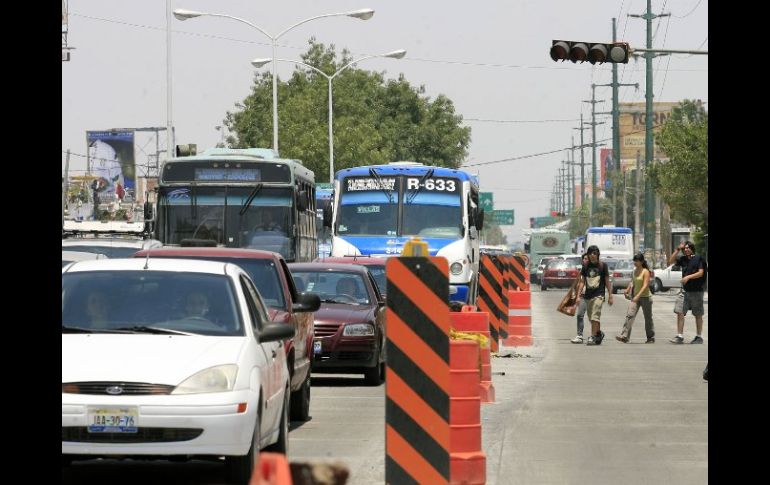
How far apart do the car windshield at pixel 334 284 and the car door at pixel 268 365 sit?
8.29 m

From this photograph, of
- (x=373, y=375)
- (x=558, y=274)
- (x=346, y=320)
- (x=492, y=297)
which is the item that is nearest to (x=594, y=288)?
(x=492, y=297)

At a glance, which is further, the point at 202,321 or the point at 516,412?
the point at 516,412

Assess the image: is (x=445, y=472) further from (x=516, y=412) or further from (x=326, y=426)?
(x=516, y=412)

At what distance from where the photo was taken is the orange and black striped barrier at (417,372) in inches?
356

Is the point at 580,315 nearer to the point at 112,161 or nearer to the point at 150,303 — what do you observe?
the point at 150,303

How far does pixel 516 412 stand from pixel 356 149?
5609cm

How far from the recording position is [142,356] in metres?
10.5

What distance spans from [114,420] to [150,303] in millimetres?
1540

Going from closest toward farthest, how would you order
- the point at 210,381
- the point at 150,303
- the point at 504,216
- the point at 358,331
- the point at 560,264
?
the point at 210,381 < the point at 150,303 < the point at 358,331 < the point at 560,264 < the point at 504,216

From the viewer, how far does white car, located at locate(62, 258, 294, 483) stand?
10078mm

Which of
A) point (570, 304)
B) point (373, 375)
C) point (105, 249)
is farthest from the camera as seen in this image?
point (570, 304)

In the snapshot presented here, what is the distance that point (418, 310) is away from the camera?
29.8ft
